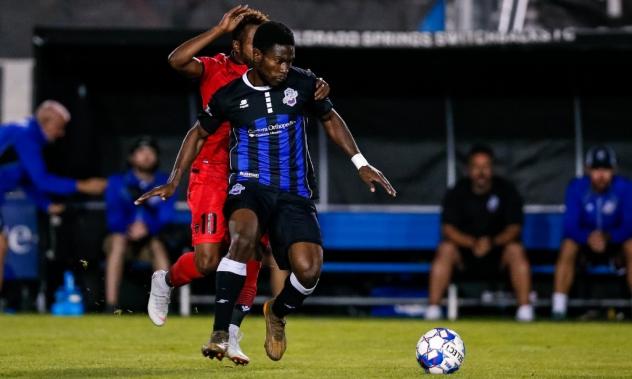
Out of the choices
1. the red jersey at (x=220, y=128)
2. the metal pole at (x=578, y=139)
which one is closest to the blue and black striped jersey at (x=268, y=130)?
the red jersey at (x=220, y=128)

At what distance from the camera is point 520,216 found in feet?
45.3

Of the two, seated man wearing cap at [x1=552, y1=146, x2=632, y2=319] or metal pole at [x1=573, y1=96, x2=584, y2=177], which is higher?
metal pole at [x1=573, y1=96, x2=584, y2=177]

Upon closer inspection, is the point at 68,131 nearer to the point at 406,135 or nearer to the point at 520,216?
the point at 406,135

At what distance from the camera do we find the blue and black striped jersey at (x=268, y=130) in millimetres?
7762

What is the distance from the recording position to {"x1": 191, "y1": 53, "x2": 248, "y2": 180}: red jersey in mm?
8570

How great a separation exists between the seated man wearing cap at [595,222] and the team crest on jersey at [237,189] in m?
6.67

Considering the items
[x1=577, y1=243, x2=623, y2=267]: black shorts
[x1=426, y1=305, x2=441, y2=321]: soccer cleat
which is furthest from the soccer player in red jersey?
[x1=577, y1=243, x2=623, y2=267]: black shorts

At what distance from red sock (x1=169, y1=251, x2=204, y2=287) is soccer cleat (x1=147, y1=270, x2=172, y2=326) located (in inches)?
2.7

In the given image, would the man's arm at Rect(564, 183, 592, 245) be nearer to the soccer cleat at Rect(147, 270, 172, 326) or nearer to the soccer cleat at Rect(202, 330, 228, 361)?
the soccer cleat at Rect(147, 270, 172, 326)

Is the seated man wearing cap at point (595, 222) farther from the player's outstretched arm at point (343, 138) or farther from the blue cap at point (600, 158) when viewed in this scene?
the player's outstretched arm at point (343, 138)

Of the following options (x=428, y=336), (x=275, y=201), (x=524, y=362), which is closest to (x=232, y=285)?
(x=275, y=201)

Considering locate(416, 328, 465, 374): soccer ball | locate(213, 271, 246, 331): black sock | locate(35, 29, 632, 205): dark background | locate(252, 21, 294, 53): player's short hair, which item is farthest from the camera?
locate(35, 29, 632, 205): dark background

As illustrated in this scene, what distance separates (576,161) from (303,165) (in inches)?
305

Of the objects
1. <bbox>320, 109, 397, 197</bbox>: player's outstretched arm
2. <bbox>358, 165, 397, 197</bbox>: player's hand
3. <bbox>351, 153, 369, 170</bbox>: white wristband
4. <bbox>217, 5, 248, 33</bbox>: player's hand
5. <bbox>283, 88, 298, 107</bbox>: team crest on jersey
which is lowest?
<bbox>358, 165, 397, 197</bbox>: player's hand
